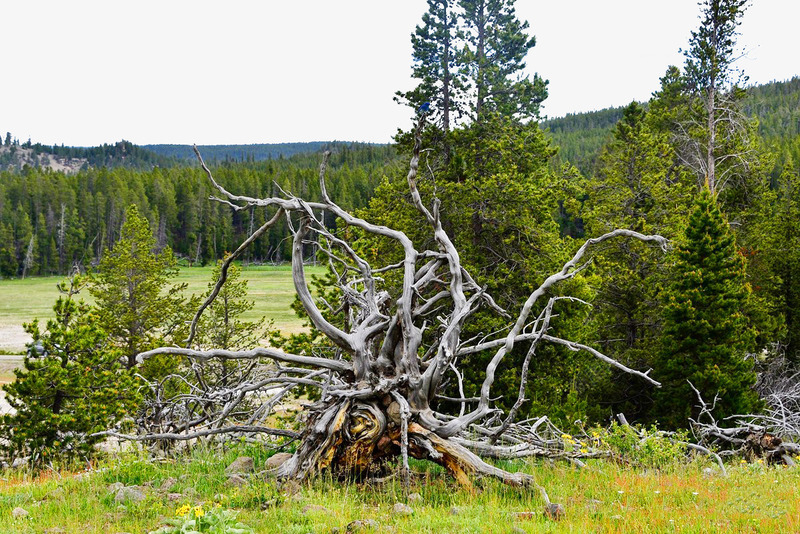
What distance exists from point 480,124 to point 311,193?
100966mm

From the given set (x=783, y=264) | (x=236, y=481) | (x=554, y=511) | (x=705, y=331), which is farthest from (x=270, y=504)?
(x=783, y=264)

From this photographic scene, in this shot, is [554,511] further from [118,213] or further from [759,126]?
[118,213]

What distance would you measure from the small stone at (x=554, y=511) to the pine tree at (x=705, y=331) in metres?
15.2

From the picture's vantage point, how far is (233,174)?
125 meters

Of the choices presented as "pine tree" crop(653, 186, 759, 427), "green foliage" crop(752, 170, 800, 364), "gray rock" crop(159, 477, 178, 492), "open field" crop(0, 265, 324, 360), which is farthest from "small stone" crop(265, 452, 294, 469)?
"open field" crop(0, 265, 324, 360)

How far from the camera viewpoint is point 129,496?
211 inches

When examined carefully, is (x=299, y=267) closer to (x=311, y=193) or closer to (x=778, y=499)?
(x=778, y=499)

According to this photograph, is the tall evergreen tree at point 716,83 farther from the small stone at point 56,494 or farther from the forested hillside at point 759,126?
the forested hillside at point 759,126

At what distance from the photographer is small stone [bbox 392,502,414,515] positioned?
4945mm

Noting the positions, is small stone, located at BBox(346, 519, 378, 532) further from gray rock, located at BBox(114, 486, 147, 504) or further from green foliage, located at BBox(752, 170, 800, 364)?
green foliage, located at BBox(752, 170, 800, 364)

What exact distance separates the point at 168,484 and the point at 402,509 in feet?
7.67

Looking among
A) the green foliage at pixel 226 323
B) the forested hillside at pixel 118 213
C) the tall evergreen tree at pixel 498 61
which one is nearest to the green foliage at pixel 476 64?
the tall evergreen tree at pixel 498 61

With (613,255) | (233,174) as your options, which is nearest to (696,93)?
(613,255)

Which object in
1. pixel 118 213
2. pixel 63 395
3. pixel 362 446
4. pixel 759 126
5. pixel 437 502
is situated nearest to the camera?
pixel 437 502
